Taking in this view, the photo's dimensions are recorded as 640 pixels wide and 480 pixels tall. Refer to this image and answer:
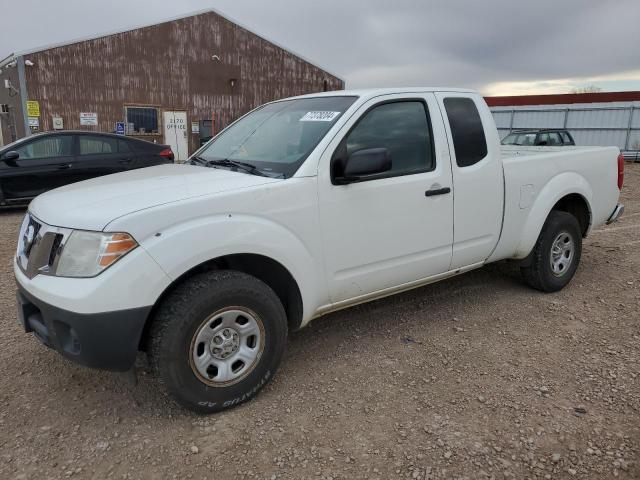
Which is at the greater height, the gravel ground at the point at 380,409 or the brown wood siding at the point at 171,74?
the brown wood siding at the point at 171,74

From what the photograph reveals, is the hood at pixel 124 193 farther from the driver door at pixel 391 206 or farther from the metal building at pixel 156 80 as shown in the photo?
the metal building at pixel 156 80

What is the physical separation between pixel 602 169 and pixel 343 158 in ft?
10.6

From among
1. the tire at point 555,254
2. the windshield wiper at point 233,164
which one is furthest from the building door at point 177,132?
the tire at point 555,254

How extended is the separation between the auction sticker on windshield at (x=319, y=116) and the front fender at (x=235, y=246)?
86 centimetres

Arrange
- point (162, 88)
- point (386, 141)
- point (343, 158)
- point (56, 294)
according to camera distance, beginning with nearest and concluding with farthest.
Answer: point (56, 294)
point (343, 158)
point (386, 141)
point (162, 88)

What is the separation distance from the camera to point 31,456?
2467 millimetres

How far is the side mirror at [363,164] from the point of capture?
2.95 m

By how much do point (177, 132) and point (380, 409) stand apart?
852 inches

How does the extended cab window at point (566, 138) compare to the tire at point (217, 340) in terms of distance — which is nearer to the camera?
the tire at point (217, 340)

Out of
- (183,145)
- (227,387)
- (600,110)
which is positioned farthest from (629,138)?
(227,387)

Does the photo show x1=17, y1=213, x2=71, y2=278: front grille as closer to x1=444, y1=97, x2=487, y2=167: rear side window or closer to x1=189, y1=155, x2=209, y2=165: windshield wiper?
x1=189, y1=155, x2=209, y2=165: windshield wiper

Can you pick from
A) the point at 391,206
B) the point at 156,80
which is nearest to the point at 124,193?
the point at 391,206

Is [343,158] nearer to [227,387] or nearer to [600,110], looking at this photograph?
[227,387]

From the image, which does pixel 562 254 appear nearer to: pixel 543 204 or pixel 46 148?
pixel 543 204
